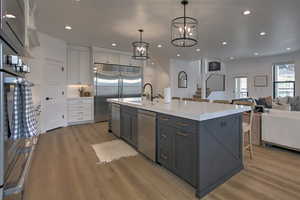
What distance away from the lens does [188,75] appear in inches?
364

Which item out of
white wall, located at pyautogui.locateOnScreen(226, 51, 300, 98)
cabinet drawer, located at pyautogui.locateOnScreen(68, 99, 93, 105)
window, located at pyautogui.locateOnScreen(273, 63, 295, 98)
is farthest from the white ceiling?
window, located at pyautogui.locateOnScreen(273, 63, 295, 98)

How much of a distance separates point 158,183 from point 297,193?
5.46 feet

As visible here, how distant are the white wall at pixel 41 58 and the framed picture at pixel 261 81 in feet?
31.8

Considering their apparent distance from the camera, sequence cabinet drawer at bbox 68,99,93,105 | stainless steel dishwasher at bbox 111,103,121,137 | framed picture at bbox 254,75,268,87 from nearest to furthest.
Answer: stainless steel dishwasher at bbox 111,103,121,137, cabinet drawer at bbox 68,99,93,105, framed picture at bbox 254,75,268,87

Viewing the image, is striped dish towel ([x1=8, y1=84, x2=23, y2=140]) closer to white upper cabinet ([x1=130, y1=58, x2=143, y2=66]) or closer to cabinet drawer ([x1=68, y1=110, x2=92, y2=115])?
cabinet drawer ([x1=68, y1=110, x2=92, y2=115])

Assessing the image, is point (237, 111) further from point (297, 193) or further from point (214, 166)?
point (297, 193)

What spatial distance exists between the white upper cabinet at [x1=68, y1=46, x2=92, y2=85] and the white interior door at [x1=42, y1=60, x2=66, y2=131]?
408 mm

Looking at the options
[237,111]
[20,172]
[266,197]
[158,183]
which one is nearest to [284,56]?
[237,111]

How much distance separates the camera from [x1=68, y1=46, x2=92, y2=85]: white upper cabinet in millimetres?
5758

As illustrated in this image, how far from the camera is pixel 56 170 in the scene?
2527 millimetres

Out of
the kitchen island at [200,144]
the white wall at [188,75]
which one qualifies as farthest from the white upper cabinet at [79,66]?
the kitchen island at [200,144]

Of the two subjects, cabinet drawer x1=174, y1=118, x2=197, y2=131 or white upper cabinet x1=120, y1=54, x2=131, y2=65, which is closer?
cabinet drawer x1=174, y1=118, x2=197, y2=131

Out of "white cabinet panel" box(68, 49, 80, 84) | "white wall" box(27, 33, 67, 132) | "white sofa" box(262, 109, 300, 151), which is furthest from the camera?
"white cabinet panel" box(68, 49, 80, 84)

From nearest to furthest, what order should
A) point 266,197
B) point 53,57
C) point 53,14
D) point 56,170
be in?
point 266,197, point 56,170, point 53,14, point 53,57
